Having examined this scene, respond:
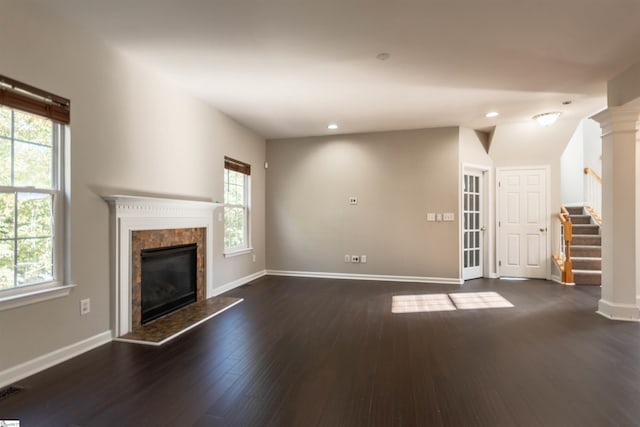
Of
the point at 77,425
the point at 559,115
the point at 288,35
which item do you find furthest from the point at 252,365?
the point at 559,115

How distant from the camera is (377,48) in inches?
111

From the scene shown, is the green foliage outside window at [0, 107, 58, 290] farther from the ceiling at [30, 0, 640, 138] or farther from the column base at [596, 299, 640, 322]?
the column base at [596, 299, 640, 322]

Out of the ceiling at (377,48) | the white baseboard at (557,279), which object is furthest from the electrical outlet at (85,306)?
the white baseboard at (557,279)

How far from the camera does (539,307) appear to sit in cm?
395

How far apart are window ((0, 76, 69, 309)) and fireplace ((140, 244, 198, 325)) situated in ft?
2.99

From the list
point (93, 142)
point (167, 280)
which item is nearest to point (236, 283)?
point (167, 280)

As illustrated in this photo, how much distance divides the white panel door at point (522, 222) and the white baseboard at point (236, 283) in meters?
4.58

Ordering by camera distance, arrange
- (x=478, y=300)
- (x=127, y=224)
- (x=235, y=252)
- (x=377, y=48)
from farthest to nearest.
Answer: (x=235, y=252) < (x=478, y=300) < (x=127, y=224) < (x=377, y=48)

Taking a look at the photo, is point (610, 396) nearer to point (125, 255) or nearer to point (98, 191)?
point (125, 255)

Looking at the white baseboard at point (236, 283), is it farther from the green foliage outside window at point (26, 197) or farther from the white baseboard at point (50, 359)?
the green foliage outside window at point (26, 197)

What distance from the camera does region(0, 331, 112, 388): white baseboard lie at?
82.9 inches

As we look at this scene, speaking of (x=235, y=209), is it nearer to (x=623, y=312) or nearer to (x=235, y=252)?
(x=235, y=252)

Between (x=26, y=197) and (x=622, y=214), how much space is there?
5740 millimetres

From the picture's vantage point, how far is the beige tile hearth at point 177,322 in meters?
2.90
